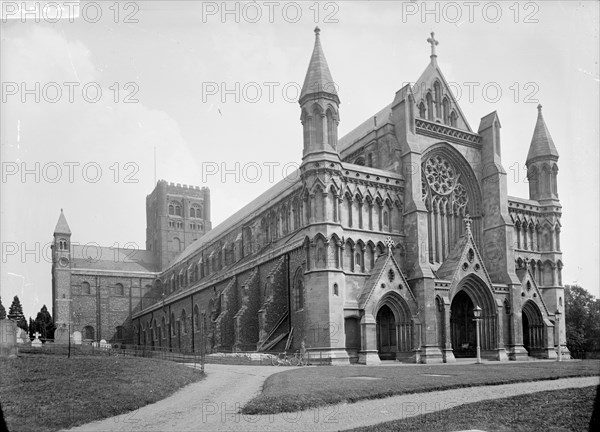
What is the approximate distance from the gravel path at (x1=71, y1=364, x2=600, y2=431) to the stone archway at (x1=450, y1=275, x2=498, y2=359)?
2037cm

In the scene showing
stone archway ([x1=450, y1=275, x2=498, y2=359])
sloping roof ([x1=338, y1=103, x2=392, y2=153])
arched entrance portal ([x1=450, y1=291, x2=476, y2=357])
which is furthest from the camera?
sloping roof ([x1=338, y1=103, x2=392, y2=153])

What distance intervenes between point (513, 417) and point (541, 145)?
126 ft

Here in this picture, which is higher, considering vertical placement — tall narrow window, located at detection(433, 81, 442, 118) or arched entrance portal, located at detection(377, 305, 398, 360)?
tall narrow window, located at detection(433, 81, 442, 118)

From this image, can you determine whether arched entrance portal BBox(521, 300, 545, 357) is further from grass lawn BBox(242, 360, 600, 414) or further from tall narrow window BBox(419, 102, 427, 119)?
grass lawn BBox(242, 360, 600, 414)

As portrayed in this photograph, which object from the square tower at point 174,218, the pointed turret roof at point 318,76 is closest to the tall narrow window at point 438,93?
the pointed turret roof at point 318,76

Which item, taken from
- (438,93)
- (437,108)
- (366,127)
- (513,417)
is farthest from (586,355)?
(513,417)

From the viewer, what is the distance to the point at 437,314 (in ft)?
126

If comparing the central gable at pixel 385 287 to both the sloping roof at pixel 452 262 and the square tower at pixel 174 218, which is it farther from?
the square tower at pixel 174 218

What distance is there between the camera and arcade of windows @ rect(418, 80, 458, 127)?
43.9 m

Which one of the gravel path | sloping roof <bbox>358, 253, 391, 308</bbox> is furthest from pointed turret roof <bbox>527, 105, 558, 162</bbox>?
the gravel path

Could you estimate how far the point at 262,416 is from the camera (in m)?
14.9

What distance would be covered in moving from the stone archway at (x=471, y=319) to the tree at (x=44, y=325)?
5004 centimetres

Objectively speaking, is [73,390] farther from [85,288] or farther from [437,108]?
[85,288]

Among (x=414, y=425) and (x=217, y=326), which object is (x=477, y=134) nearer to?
(x=217, y=326)
